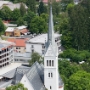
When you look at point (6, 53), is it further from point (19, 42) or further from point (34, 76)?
point (34, 76)

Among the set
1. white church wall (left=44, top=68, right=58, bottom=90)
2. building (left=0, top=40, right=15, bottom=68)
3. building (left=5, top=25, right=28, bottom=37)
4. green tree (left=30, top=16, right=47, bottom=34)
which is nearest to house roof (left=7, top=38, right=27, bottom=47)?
building (left=0, top=40, right=15, bottom=68)

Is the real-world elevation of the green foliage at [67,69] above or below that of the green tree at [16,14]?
below

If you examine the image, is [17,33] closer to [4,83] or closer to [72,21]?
[72,21]

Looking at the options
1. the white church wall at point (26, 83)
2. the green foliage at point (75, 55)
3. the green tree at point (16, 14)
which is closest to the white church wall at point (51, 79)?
the white church wall at point (26, 83)

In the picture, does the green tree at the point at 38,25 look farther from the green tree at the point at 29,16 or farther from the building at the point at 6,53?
the building at the point at 6,53

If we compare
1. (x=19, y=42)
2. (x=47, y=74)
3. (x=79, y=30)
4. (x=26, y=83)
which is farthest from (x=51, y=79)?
(x=19, y=42)

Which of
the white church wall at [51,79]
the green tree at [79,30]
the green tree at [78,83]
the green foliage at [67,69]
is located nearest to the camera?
the white church wall at [51,79]
